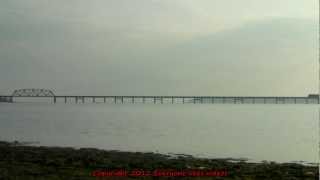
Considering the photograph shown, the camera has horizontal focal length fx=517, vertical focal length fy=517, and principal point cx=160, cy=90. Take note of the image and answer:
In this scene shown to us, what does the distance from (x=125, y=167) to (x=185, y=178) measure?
356 cm

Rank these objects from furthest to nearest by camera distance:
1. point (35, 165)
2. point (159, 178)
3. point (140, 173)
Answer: point (35, 165) → point (140, 173) → point (159, 178)

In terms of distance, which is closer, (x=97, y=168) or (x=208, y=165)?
(x=97, y=168)

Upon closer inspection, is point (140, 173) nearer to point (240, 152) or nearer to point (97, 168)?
point (97, 168)

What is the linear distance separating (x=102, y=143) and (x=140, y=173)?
2152 cm

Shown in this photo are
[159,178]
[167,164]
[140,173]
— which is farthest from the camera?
[167,164]

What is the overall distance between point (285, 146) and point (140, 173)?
69.3 feet

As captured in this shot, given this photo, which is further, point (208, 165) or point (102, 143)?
point (102, 143)

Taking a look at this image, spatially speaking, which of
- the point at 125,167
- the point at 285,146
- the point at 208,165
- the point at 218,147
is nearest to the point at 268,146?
the point at 285,146

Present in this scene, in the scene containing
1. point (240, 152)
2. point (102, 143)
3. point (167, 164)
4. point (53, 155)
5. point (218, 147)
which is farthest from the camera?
point (102, 143)

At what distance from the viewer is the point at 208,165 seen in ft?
69.6

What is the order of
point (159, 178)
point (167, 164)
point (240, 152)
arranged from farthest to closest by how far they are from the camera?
point (240, 152)
point (167, 164)
point (159, 178)

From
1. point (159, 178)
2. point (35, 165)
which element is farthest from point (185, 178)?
point (35, 165)

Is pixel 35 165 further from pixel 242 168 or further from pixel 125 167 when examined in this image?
pixel 242 168

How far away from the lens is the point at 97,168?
1886cm
